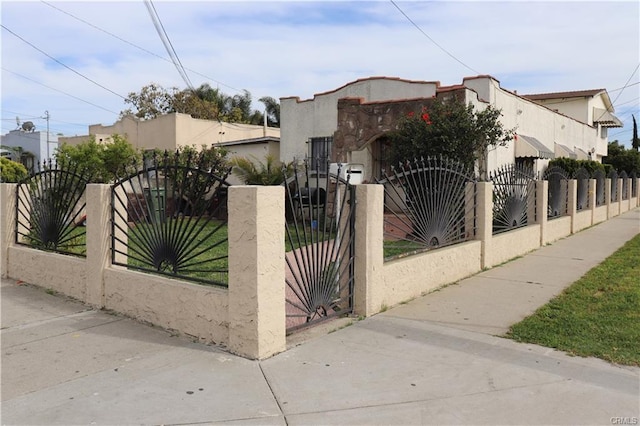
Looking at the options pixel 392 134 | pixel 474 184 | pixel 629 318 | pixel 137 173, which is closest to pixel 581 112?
pixel 392 134

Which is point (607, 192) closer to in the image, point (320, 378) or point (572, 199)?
point (572, 199)

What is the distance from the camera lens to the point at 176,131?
2730 cm

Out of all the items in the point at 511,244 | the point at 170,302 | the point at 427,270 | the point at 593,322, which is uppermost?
the point at 511,244

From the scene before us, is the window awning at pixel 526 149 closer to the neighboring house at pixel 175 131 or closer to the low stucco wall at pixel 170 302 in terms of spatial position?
the neighboring house at pixel 175 131

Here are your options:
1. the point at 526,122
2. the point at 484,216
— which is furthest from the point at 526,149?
the point at 484,216

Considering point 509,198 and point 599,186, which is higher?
point 599,186

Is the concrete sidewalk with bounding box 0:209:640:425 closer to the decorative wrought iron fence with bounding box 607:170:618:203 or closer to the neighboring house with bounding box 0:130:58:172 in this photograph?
the decorative wrought iron fence with bounding box 607:170:618:203

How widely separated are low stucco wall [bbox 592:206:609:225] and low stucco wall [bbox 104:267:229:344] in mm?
16974

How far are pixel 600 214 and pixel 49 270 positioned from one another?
1875 cm

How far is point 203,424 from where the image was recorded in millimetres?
3543

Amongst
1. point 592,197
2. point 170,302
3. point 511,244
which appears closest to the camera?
point 170,302

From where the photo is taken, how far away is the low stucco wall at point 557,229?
42.7 feet

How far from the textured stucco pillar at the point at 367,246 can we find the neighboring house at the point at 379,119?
30.6 ft

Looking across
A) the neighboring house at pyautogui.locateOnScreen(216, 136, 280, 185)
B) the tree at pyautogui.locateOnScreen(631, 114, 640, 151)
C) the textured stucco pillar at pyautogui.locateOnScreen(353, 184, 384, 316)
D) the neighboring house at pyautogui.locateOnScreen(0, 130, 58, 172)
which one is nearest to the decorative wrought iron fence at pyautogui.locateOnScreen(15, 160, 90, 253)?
the textured stucco pillar at pyautogui.locateOnScreen(353, 184, 384, 316)
